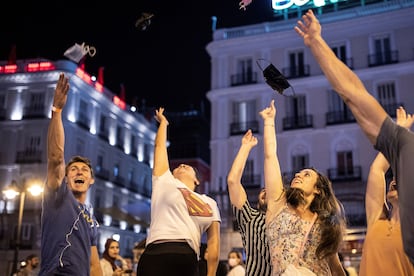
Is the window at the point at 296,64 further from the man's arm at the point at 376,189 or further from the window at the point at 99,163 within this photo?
the man's arm at the point at 376,189

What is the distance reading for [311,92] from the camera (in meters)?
29.0

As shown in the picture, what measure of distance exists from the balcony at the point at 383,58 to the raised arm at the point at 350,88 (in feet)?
89.1

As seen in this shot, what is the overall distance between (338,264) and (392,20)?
26.9m

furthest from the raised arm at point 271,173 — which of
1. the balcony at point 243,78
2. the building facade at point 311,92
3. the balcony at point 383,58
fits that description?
the balcony at point 243,78

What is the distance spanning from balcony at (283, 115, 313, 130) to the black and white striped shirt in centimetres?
2435

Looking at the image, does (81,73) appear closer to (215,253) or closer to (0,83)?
(0,83)

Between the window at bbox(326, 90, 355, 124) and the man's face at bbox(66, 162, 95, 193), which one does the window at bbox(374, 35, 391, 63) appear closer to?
the window at bbox(326, 90, 355, 124)

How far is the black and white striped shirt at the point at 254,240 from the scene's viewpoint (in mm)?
4242

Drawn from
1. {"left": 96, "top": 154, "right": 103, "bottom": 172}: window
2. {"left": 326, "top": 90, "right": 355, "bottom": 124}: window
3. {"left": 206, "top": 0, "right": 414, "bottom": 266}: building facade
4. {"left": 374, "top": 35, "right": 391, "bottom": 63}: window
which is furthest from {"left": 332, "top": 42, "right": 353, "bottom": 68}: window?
{"left": 96, "top": 154, "right": 103, "bottom": 172}: window

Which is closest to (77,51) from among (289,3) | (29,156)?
(289,3)

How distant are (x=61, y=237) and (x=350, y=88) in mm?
2376

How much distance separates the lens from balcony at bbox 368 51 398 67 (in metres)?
27.7

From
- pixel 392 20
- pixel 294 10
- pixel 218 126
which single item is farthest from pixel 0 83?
A: pixel 392 20

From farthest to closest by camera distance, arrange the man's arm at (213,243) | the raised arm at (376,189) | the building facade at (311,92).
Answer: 1. the building facade at (311,92)
2. the man's arm at (213,243)
3. the raised arm at (376,189)
